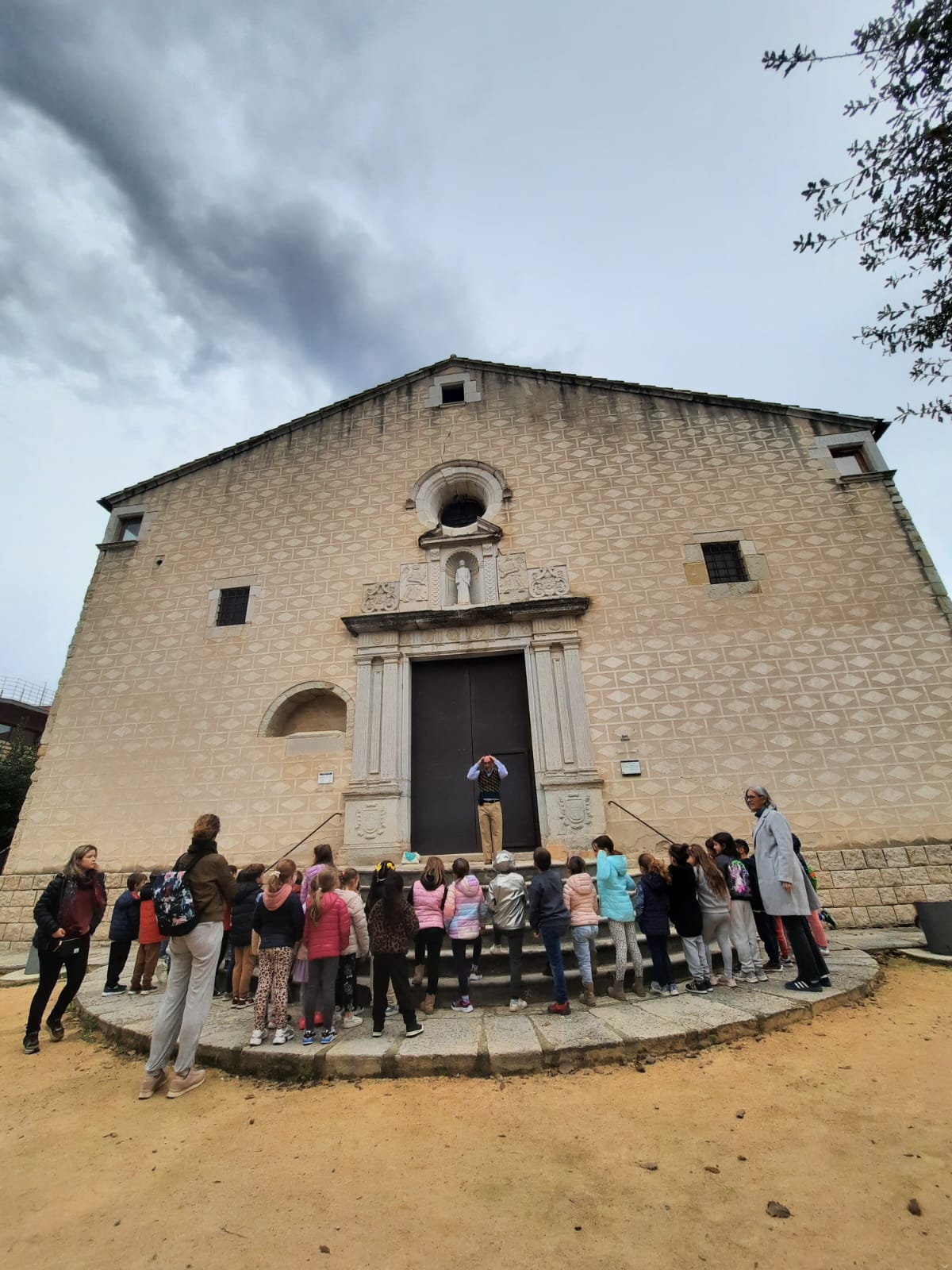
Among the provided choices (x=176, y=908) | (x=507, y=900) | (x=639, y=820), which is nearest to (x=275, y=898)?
(x=176, y=908)

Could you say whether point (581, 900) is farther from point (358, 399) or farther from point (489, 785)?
point (358, 399)

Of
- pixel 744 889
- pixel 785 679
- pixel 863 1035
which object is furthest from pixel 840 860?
pixel 863 1035

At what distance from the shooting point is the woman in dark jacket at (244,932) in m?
5.62

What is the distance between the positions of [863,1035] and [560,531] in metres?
8.12

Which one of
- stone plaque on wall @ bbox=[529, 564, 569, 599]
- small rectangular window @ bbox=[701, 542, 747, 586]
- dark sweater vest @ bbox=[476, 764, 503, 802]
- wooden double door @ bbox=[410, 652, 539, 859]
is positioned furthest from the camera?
stone plaque on wall @ bbox=[529, 564, 569, 599]

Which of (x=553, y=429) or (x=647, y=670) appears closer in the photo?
(x=647, y=670)

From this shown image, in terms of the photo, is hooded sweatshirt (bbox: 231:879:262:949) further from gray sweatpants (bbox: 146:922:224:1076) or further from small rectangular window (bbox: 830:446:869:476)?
small rectangular window (bbox: 830:446:869:476)

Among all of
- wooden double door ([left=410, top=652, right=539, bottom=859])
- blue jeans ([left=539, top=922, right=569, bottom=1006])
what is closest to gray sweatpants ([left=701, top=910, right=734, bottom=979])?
blue jeans ([left=539, top=922, right=569, bottom=1006])

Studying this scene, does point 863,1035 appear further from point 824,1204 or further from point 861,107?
point 861,107

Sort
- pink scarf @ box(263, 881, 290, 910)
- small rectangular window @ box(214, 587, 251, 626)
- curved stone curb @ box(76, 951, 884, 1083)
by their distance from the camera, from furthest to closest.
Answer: small rectangular window @ box(214, 587, 251, 626) < pink scarf @ box(263, 881, 290, 910) < curved stone curb @ box(76, 951, 884, 1083)

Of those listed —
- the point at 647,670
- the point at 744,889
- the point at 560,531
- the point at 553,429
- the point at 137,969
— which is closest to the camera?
the point at 744,889

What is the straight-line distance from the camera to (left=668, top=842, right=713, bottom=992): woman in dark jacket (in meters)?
5.28

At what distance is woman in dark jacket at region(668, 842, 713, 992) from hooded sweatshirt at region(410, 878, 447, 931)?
2.14 m

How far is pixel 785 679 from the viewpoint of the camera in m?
9.03
